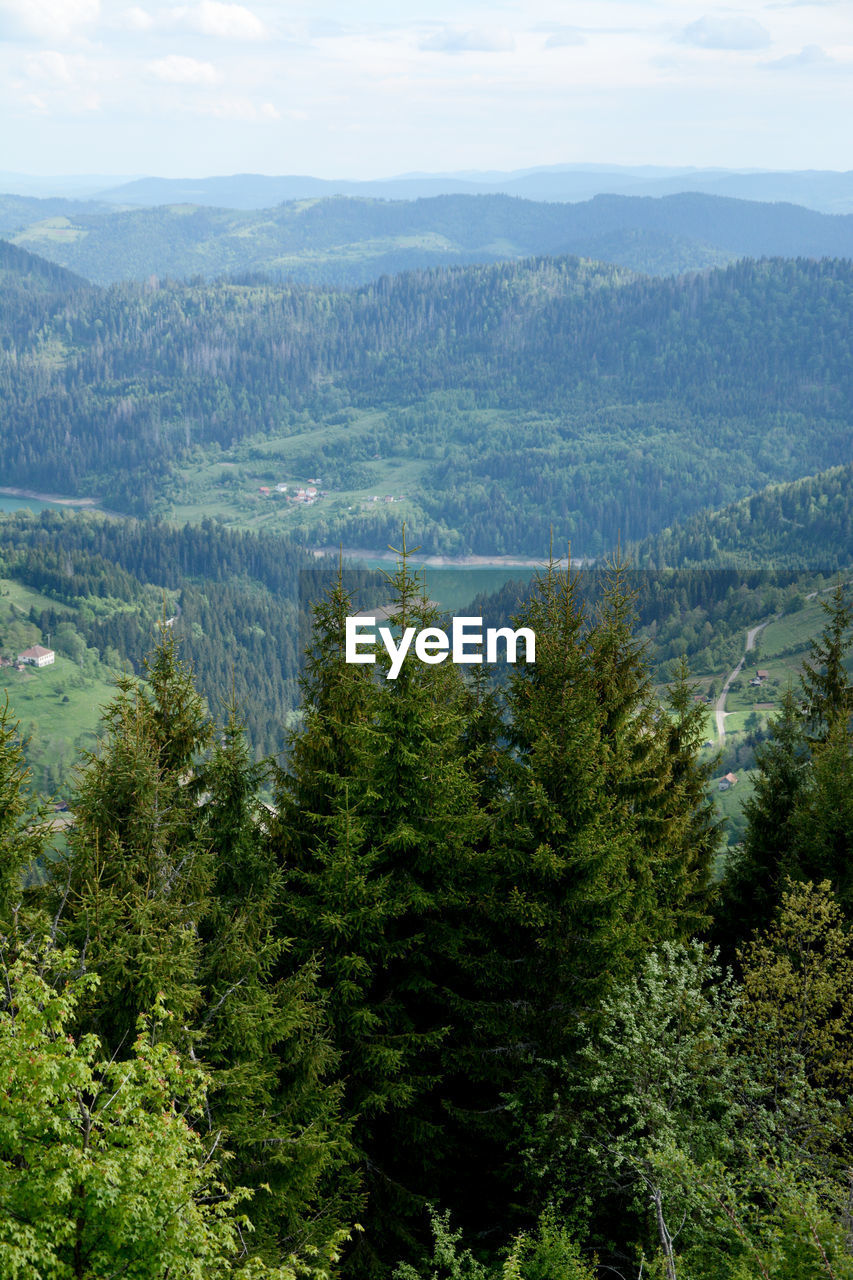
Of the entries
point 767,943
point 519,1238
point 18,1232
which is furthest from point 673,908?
point 18,1232

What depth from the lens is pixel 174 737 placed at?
24.6 m

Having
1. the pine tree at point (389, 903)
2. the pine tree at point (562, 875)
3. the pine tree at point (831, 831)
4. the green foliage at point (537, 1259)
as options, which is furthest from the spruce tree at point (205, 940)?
the pine tree at point (831, 831)

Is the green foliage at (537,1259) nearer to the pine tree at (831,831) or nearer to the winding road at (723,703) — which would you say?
the pine tree at (831,831)

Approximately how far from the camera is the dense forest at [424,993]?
61.0 ft

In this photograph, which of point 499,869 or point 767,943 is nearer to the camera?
point 499,869

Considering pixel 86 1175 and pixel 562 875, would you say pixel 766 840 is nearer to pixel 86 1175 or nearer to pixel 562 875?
pixel 562 875

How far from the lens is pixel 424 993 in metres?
27.7

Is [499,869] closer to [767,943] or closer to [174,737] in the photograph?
[174,737]

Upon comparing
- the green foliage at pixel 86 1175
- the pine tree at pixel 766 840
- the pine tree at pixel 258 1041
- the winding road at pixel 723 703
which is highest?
the green foliage at pixel 86 1175

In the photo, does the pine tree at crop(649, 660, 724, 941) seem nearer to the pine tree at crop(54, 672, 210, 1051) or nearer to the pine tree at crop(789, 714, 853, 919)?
the pine tree at crop(789, 714, 853, 919)

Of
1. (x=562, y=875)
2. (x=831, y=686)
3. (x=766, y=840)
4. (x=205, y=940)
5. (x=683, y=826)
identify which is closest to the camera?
(x=205, y=940)

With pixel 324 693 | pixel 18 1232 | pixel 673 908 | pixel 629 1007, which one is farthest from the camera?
pixel 673 908

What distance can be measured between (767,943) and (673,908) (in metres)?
4.01

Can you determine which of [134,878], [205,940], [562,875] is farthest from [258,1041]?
[562,875]
